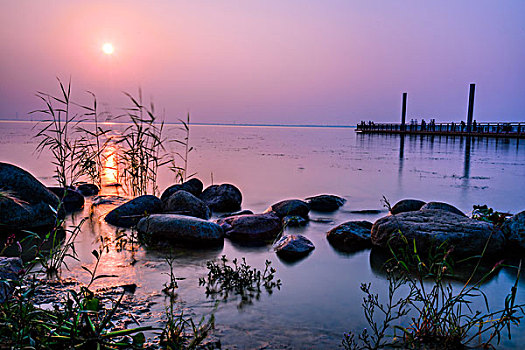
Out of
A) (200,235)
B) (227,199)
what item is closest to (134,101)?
(227,199)

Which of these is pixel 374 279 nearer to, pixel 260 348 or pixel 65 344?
pixel 260 348

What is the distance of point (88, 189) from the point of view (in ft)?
31.7

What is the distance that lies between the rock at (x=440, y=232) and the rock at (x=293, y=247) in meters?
1.03

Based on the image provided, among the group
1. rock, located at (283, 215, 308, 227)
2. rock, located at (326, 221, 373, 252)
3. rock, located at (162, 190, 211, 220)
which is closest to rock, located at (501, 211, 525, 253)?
rock, located at (326, 221, 373, 252)

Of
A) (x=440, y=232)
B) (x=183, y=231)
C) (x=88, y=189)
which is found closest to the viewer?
(x=440, y=232)

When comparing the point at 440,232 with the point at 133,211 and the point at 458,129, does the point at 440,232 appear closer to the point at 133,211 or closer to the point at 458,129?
the point at 133,211

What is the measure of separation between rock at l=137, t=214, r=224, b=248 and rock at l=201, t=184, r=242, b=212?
7.80 feet

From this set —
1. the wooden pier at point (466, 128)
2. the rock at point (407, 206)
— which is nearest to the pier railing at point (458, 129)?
the wooden pier at point (466, 128)

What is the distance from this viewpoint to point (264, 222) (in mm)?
6379

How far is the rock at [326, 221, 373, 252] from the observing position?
19.0 ft

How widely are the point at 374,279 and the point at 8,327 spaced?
356cm

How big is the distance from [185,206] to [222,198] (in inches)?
50.7

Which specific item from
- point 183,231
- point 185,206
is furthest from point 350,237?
point 185,206

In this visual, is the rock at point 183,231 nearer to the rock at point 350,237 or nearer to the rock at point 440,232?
the rock at point 350,237
